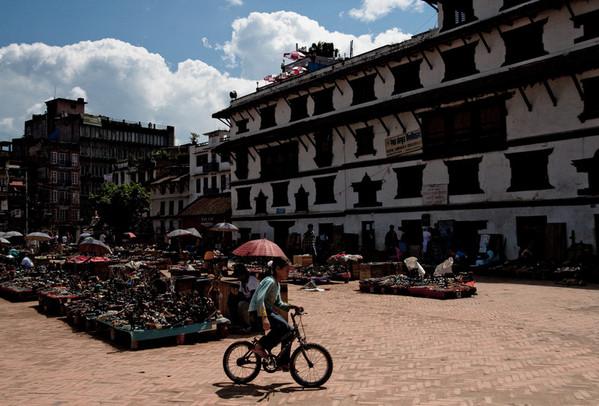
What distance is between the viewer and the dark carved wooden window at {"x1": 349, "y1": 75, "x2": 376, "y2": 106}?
110 feet

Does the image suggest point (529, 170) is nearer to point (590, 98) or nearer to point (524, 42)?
point (590, 98)

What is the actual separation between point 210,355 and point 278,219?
3013 centimetres

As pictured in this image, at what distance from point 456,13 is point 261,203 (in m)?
20.9

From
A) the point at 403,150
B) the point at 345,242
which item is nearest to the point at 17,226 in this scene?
the point at 345,242

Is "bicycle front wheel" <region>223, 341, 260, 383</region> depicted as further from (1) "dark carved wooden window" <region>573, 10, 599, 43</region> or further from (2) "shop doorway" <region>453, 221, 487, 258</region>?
(1) "dark carved wooden window" <region>573, 10, 599, 43</region>

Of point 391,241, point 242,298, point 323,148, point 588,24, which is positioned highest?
point 588,24

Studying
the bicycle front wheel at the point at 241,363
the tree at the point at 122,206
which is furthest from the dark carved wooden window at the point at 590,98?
the tree at the point at 122,206

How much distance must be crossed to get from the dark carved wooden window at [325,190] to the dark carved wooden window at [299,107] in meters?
5.50

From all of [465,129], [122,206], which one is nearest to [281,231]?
[465,129]

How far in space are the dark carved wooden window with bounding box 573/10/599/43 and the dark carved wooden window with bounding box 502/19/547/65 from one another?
1550 mm

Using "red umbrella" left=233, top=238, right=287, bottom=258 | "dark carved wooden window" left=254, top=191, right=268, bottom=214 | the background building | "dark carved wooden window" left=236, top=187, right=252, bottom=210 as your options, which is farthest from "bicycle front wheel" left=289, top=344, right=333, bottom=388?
the background building

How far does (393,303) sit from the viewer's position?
53.0 feet

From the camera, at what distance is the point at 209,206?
2037 inches

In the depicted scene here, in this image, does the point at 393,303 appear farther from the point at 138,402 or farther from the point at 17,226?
the point at 17,226
